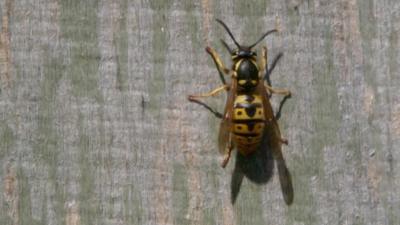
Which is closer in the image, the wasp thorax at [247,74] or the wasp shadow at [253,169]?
the wasp shadow at [253,169]

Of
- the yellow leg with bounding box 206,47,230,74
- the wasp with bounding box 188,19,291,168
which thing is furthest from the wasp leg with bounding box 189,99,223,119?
the yellow leg with bounding box 206,47,230,74

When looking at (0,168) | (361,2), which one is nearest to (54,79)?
(0,168)

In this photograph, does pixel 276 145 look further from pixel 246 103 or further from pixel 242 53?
pixel 242 53

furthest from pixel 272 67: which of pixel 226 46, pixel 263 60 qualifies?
pixel 226 46

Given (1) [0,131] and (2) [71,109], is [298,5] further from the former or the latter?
(1) [0,131]

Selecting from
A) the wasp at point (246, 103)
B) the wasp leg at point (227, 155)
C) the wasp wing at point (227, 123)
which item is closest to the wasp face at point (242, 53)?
the wasp at point (246, 103)

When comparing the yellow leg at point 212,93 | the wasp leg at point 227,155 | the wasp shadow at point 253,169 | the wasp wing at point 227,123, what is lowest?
the wasp shadow at point 253,169

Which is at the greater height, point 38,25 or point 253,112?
point 38,25

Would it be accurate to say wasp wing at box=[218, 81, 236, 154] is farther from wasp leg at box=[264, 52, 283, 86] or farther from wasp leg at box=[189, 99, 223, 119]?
wasp leg at box=[264, 52, 283, 86]

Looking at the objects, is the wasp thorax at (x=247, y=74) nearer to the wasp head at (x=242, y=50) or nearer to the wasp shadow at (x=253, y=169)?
the wasp head at (x=242, y=50)
